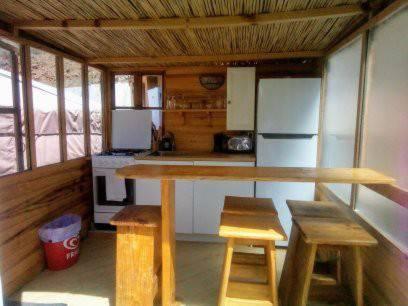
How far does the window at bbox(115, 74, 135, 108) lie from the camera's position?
3.76 metres

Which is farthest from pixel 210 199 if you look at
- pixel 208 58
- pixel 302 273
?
pixel 208 58

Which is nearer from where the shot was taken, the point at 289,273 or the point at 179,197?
the point at 289,273

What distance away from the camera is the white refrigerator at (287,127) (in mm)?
2850

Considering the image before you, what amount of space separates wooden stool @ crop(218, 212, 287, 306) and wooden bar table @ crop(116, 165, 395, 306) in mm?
298

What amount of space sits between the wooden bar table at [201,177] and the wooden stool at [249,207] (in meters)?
0.29

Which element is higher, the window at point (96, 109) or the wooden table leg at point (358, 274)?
the window at point (96, 109)

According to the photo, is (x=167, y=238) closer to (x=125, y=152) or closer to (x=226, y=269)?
(x=226, y=269)

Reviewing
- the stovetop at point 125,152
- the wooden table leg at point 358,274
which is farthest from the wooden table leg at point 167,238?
the stovetop at point 125,152

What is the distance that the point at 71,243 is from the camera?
2586 millimetres

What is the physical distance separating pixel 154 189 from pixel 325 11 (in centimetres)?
235

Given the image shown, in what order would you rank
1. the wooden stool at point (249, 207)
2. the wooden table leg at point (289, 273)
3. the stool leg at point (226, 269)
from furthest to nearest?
1. the wooden table leg at point (289, 273)
2. the wooden stool at point (249, 207)
3. the stool leg at point (226, 269)

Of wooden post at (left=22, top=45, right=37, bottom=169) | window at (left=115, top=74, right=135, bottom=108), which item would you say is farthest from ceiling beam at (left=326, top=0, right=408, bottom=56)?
wooden post at (left=22, top=45, right=37, bottom=169)

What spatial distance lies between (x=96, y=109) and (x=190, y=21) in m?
2.15

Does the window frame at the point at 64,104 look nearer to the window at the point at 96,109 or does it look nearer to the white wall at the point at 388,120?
the window at the point at 96,109
